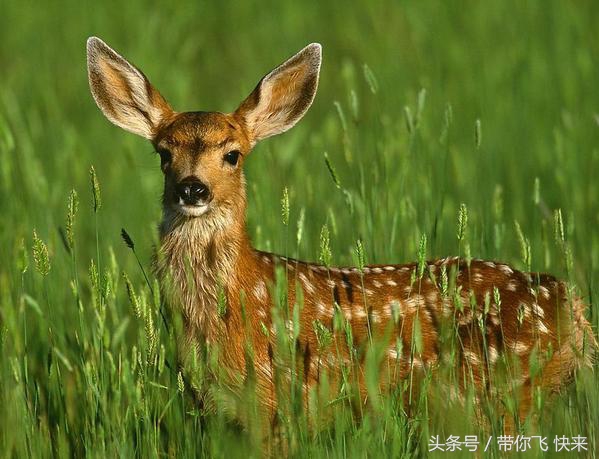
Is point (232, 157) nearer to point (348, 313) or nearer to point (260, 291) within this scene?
point (260, 291)

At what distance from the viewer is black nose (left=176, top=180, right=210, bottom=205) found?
15.4ft

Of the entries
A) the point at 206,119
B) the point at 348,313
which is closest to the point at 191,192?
the point at 206,119

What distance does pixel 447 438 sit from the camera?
431 centimetres

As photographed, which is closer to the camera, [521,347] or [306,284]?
[521,347]

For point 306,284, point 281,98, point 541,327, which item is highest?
point 281,98

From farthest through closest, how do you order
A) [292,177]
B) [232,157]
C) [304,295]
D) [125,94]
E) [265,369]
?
[292,177] < [125,94] < [232,157] < [304,295] < [265,369]

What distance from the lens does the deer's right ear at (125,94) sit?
5.34 meters

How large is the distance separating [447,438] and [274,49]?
5503 mm

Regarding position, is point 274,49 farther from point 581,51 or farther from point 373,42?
point 581,51

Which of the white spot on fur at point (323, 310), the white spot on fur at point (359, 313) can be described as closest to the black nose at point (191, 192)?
the white spot on fur at point (323, 310)

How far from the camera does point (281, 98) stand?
5.40m

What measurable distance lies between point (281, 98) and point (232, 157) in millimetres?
481

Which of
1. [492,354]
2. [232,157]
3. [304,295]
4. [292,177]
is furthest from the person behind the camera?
[292,177]

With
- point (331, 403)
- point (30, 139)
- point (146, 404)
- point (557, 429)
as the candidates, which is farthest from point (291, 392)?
point (30, 139)
